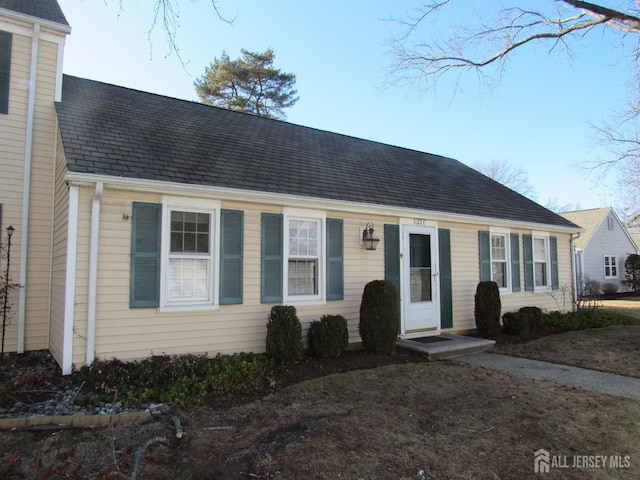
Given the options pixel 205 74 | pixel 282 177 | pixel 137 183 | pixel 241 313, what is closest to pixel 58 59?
pixel 137 183

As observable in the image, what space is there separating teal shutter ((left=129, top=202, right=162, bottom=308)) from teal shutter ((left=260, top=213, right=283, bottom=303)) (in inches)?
63.9

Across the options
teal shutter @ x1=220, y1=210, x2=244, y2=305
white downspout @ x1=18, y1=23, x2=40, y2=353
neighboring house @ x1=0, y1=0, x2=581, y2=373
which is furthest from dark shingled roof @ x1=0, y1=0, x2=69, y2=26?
teal shutter @ x1=220, y1=210, x2=244, y2=305

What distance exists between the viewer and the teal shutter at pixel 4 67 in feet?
22.1

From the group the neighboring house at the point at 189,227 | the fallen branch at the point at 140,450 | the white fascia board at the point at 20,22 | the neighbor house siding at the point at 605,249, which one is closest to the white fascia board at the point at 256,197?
the neighboring house at the point at 189,227

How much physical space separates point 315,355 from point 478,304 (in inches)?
164

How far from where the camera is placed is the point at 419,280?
28.2ft

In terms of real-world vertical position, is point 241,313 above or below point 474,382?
above

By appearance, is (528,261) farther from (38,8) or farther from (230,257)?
(38,8)

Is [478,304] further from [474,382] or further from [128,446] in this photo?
[128,446]

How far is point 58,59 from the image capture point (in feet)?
23.7

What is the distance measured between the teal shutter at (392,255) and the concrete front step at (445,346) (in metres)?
1.15

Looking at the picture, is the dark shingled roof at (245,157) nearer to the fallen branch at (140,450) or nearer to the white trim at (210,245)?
the white trim at (210,245)

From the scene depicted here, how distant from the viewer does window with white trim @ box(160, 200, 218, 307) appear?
5.92 metres

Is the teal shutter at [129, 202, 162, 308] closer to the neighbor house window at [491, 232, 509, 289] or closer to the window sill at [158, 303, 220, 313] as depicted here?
the window sill at [158, 303, 220, 313]
